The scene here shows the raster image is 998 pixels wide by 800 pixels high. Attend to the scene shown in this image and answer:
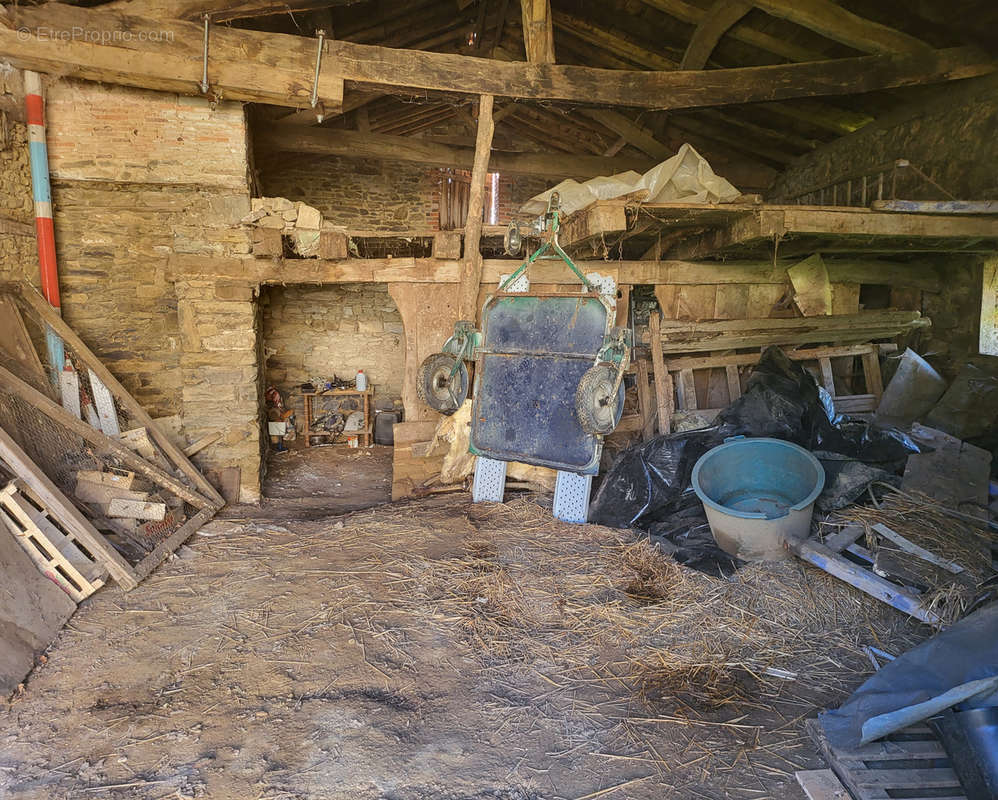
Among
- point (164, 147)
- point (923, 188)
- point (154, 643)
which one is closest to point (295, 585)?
point (154, 643)

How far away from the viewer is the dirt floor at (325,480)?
5.88 m

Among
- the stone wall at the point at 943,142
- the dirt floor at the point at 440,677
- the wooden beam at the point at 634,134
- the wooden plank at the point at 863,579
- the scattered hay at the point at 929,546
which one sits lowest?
the dirt floor at the point at 440,677

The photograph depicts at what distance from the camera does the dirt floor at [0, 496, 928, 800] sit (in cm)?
235

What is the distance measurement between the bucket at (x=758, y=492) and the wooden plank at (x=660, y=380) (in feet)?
3.64

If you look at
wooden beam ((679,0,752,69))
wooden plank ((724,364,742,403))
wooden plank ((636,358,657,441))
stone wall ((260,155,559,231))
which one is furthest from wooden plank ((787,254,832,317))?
stone wall ((260,155,559,231))

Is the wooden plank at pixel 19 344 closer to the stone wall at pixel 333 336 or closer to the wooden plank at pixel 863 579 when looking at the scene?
the stone wall at pixel 333 336

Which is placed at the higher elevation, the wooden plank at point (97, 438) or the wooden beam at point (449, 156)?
the wooden beam at point (449, 156)

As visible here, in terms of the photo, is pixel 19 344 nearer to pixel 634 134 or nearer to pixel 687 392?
pixel 687 392

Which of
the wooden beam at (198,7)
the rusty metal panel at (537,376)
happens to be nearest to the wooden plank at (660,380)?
the rusty metal panel at (537,376)

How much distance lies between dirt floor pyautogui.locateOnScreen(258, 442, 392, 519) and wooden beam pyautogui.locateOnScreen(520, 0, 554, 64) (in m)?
4.30

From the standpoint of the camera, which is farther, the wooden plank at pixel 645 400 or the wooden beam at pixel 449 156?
the wooden beam at pixel 449 156

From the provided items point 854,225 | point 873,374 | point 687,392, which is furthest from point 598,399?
point 873,374

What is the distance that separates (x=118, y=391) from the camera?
4980mm
